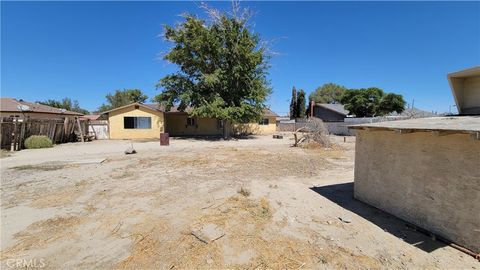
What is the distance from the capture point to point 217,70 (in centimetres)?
2047

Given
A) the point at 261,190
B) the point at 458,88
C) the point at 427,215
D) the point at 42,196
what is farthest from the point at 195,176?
the point at 458,88

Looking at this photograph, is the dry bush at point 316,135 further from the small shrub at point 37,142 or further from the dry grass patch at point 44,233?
the small shrub at point 37,142

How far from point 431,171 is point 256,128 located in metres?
26.2

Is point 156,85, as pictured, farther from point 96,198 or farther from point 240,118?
point 96,198

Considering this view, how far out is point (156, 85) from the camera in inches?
855

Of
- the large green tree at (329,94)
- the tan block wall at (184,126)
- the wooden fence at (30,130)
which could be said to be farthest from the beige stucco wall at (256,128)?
the large green tree at (329,94)

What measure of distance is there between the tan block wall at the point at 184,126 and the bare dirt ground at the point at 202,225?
19.1 meters

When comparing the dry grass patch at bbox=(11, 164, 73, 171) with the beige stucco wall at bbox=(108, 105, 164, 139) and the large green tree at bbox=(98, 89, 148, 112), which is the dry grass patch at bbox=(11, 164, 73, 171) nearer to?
the beige stucco wall at bbox=(108, 105, 164, 139)

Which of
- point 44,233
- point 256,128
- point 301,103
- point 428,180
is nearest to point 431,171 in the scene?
point 428,180

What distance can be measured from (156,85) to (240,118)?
811 cm

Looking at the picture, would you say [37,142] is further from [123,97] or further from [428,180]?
[123,97]

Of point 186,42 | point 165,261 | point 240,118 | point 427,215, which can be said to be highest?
point 186,42

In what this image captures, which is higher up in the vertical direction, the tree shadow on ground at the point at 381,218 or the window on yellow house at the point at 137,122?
the window on yellow house at the point at 137,122

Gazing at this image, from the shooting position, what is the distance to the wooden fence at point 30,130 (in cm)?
1313
